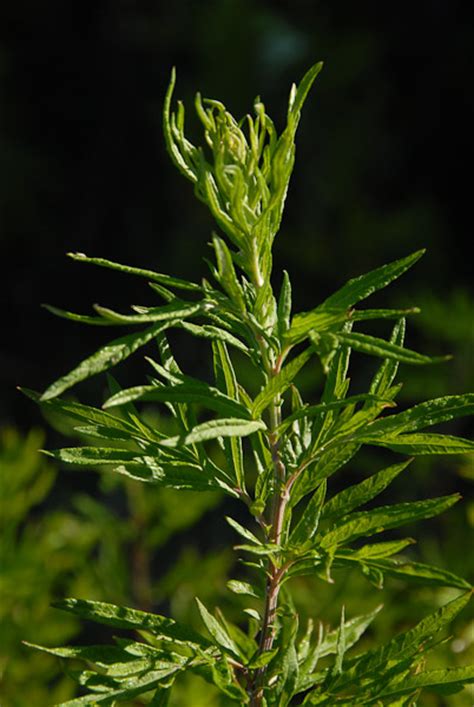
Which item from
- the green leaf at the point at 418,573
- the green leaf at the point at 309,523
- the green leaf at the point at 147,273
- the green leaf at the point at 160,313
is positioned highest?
the green leaf at the point at 147,273

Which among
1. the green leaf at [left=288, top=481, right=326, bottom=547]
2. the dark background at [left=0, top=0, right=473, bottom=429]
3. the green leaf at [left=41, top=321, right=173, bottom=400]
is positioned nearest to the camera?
the green leaf at [left=41, top=321, right=173, bottom=400]

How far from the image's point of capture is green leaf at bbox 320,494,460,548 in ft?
1.23

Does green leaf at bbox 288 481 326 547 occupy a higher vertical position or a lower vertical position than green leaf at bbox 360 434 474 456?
lower

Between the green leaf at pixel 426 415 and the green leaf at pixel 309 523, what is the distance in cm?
5

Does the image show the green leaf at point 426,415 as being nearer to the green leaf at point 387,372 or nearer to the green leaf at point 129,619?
the green leaf at point 387,372

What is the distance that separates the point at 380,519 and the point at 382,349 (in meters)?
0.09

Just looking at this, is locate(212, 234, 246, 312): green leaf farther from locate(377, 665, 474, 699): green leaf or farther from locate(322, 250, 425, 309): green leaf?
locate(377, 665, 474, 699): green leaf

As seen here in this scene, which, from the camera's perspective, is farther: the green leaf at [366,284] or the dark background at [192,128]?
the dark background at [192,128]

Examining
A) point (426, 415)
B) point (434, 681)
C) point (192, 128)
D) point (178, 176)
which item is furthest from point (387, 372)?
point (178, 176)

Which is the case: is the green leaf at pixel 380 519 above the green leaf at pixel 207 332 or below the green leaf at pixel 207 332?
below

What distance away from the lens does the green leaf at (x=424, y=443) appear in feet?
1.22

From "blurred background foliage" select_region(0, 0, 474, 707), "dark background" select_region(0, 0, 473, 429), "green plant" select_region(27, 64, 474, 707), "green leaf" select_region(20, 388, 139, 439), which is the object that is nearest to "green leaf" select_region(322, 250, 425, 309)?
"green plant" select_region(27, 64, 474, 707)

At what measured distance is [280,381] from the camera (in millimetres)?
360

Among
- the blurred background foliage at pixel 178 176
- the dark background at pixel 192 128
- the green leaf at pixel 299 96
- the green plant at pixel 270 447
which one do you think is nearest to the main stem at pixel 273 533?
the green plant at pixel 270 447
